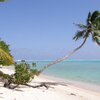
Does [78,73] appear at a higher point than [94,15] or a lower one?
lower

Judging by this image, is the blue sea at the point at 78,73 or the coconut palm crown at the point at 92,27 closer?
the coconut palm crown at the point at 92,27

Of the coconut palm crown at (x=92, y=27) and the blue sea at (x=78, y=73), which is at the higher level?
the coconut palm crown at (x=92, y=27)

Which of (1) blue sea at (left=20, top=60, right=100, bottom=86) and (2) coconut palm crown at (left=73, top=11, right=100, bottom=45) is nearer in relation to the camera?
(2) coconut palm crown at (left=73, top=11, right=100, bottom=45)

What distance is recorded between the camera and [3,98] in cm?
1327

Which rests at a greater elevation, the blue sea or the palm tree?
the palm tree

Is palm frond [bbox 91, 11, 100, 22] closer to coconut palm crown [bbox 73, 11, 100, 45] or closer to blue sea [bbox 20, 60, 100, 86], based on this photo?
coconut palm crown [bbox 73, 11, 100, 45]

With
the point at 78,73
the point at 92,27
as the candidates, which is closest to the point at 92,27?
the point at 92,27

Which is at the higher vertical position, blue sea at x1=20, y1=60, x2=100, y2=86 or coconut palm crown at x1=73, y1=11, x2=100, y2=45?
coconut palm crown at x1=73, y1=11, x2=100, y2=45

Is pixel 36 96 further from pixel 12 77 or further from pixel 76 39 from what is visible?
pixel 76 39

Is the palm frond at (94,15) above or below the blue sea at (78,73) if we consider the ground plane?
above

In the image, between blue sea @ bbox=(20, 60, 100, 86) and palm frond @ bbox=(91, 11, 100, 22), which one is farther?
blue sea @ bbox=(20, 60, 100, 86)

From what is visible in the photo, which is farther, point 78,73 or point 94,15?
point 78,73

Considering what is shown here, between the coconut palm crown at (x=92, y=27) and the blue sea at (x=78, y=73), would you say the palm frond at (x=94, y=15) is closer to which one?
the coconut palm crown at (x=92, y=27)

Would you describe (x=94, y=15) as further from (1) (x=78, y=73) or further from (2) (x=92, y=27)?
(1) (x=78, y=73)
